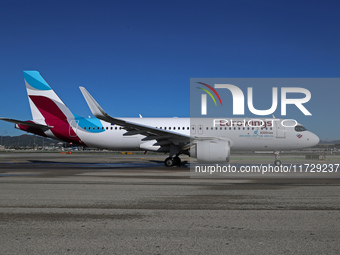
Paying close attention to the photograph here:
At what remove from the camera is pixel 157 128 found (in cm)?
2088

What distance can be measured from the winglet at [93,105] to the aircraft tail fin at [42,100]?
16.8ft

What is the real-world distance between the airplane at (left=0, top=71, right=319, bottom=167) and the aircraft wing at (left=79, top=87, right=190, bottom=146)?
72mm

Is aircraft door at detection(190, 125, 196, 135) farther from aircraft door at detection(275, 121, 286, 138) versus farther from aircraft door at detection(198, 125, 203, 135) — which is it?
aircraft door at detection(275, 121, 286, 138)

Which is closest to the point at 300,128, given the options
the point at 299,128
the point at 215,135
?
the point at 299,128

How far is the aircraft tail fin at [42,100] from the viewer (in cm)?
2402

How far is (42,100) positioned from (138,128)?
933cm

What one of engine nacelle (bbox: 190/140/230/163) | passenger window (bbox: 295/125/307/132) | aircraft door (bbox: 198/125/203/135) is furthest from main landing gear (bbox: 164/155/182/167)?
passenger window (bbox: 295/125/307/132)

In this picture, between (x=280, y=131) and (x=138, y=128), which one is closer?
(x=138, y=128)

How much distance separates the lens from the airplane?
21.4m

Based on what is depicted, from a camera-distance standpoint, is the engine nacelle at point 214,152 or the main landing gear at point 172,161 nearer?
the engine nacelle at point 214,152

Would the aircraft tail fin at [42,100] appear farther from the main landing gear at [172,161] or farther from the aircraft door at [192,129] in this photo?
the aircraft door at [192,129]

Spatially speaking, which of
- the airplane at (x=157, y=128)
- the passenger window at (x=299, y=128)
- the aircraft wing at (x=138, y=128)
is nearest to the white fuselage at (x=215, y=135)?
the airplane at (x=157, y=128)

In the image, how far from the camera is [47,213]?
21.3ft

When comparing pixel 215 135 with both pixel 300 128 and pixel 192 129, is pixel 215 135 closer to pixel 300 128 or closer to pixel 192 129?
pixel 192 129
